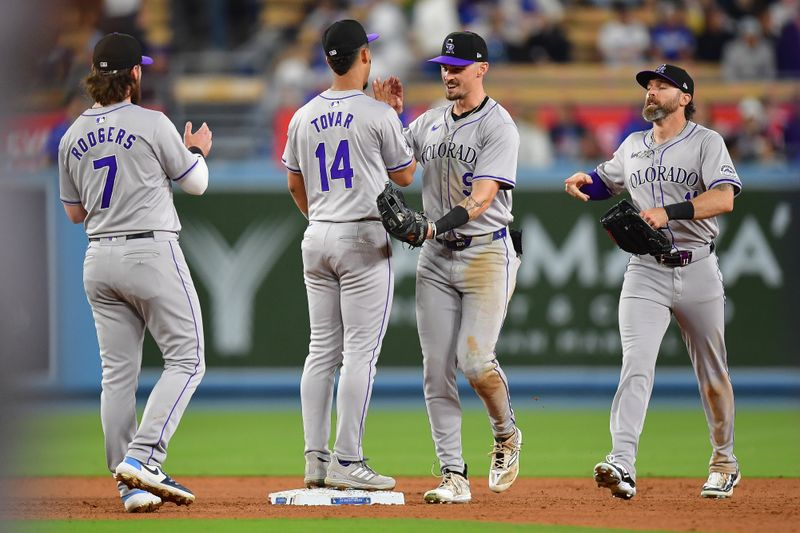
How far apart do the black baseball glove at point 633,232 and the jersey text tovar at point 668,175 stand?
268 millimetres

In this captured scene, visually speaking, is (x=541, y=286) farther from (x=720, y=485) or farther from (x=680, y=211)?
(x=680, y=211)

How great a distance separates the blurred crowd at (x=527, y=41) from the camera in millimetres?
11914

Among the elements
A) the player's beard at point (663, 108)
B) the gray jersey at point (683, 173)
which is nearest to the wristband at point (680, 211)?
the gray jersey at point (683, 173)

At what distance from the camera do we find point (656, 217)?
5.49 m

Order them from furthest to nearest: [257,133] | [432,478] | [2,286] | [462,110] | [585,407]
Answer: [257,133] < [585,407] < [432,478] < [462,110] < [2,286]

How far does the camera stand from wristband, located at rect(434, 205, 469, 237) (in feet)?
17.2

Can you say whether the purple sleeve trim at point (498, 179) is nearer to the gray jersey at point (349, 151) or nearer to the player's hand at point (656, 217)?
the gray jersey at point (349, 151)

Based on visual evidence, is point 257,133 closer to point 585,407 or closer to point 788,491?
point 585,407

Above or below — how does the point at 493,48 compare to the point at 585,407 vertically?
above

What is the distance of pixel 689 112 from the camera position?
611 cm

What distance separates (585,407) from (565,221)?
1.89 meters

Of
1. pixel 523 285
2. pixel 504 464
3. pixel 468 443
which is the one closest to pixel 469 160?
pixel 504 464

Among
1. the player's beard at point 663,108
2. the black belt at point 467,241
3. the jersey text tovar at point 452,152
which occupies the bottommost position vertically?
the black belt at point 467,241

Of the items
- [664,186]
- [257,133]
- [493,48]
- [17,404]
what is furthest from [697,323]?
[493,48]
